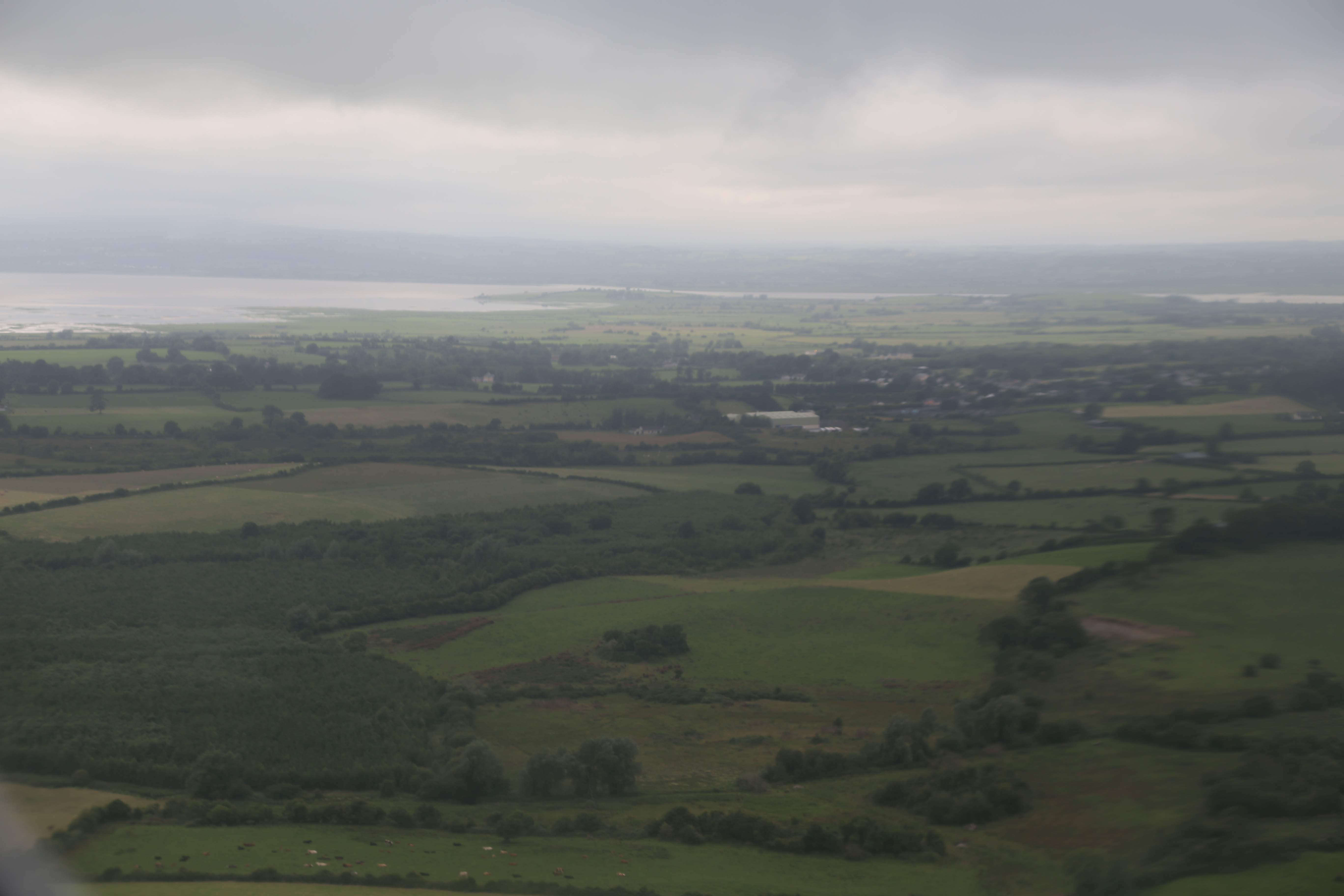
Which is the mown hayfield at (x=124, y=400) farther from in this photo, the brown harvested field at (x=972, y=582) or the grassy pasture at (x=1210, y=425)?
the grassy pasture at (x=1210, y=425)

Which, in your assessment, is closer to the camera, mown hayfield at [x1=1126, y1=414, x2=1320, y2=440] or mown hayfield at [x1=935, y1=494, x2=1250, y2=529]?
mown hayfield at [x1=935, y1=494, x2=1250, y2=529]

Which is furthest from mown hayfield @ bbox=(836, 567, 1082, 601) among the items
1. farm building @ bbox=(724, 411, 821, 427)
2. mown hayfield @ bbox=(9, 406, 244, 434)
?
mown hayfield @ bbox=(9, 406, 244, 434)

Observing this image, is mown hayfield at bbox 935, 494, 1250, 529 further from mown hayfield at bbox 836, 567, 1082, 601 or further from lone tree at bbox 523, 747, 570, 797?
lone tree at bbox 523, 747, 570, 797

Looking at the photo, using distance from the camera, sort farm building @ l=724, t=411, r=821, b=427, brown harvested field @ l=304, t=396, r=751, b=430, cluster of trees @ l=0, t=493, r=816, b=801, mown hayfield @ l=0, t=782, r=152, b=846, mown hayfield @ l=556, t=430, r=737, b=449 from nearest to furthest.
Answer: mown hayfield @ l=0, t=782, r=152, b=846
cluster of trees @ l=0, t=493, r=816, b=801
mown hayfield @ l=556, t=430, r=737, b=449
brown harvested field @ l=304, t=396, r=751, b=430
farm building @ l=724, t=411, r=821, b=427

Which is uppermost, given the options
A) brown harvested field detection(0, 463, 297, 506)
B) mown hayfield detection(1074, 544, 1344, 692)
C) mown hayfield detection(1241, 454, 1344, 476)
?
mown hayfield detection(1241, 454, 1344, 476)

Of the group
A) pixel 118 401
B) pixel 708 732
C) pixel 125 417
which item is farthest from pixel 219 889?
pixel 118 401

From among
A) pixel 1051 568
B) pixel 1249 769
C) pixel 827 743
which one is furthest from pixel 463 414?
pixel 1249 769

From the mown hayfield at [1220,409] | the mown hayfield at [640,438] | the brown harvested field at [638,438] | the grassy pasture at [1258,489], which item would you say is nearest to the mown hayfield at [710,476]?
the mown hayfield at [640,438]
